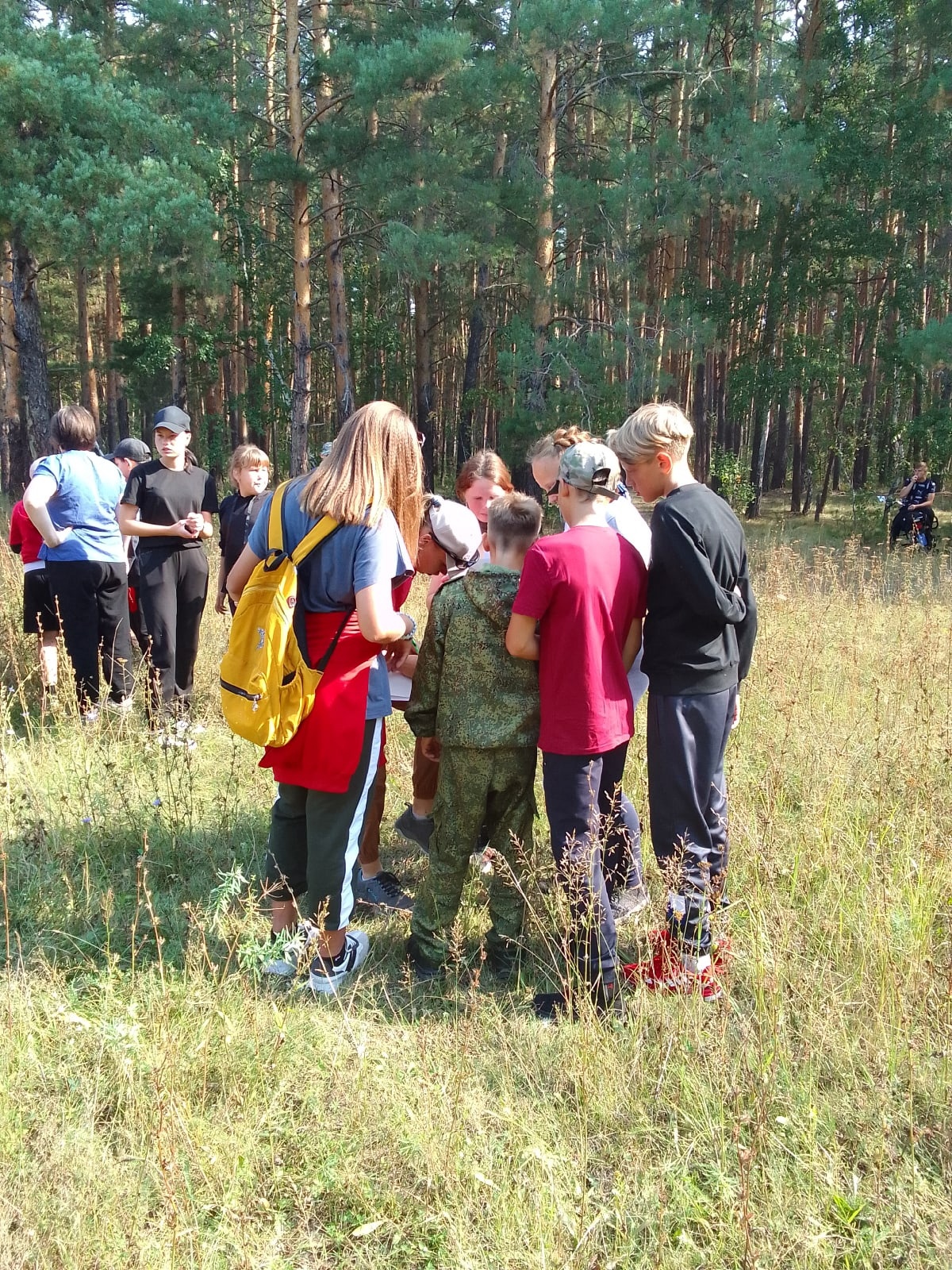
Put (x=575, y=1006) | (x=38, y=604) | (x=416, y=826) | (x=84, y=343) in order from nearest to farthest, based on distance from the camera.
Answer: (x=575, y=1006), (x=416, y=826), (x=38, y=604), (x=84, y=343)

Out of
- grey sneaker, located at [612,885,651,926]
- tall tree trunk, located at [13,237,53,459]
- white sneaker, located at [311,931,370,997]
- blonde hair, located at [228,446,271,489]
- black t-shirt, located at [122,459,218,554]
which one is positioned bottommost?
white sneaker, located at [311,931,370,997]

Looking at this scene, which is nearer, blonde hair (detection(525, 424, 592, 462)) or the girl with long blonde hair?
the girl with long blonde hair

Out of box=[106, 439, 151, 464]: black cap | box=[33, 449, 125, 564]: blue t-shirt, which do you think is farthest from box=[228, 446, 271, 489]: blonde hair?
box=[106, 439, 151, 464]: black cap

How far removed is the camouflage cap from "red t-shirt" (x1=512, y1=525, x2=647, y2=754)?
0.13 m

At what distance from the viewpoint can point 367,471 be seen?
2631 mm

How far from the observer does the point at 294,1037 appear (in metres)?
2.56

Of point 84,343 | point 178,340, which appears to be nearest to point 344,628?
point 178,340

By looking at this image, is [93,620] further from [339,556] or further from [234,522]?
[339,556]

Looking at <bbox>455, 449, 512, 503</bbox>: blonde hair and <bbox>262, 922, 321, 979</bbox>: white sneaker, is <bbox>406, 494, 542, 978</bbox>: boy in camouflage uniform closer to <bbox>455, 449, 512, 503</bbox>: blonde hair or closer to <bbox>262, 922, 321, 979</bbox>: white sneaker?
<bbox>262, 922, 321, 979</bbox>: white sneaker

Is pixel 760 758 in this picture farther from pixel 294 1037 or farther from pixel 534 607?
pixel 294 1037

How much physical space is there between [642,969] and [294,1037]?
1.06m

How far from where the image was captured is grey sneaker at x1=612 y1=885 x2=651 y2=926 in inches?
125

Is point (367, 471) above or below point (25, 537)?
above

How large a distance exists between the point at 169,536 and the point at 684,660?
131 inches
